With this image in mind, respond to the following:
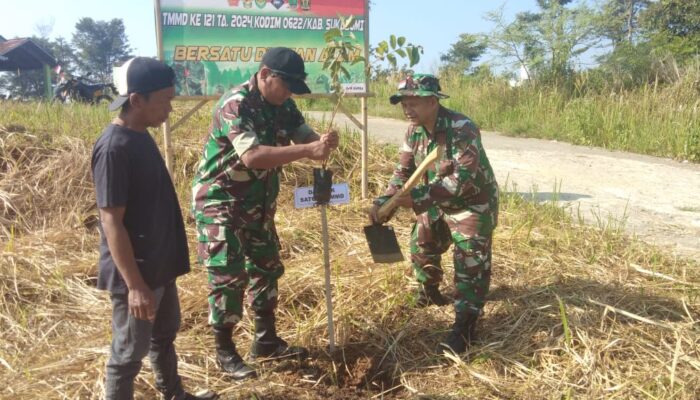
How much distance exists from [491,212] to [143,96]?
6.65ft

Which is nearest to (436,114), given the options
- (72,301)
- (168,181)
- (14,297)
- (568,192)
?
(168,181)

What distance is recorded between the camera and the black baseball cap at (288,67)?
8.58ft

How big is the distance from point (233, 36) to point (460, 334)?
351 centimetres

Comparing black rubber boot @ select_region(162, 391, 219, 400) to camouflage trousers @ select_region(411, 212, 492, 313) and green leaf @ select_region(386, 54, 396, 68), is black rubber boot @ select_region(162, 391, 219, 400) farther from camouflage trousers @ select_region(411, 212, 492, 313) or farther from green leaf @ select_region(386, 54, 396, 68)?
green leaf @ select_region(386, 54, 396, 68)

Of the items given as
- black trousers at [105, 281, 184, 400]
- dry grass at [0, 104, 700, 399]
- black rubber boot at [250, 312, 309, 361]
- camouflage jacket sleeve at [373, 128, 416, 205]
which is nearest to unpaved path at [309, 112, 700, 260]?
dry grass at [0, 104, 700, 399]

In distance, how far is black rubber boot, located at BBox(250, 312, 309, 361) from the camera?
302cm

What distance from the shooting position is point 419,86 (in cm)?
300

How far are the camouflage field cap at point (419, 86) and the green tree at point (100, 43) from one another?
61.9 meters

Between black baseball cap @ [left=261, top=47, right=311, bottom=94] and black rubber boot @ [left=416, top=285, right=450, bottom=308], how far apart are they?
168 centimetres

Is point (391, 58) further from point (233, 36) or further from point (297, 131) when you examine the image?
point (233, 36)

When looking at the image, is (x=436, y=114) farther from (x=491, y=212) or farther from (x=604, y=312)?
(x=604, y=312)

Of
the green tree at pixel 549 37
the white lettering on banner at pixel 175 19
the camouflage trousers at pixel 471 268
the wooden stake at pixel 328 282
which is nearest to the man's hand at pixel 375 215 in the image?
the wooden stake at pixel 328 282

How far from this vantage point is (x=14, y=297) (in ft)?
11.8

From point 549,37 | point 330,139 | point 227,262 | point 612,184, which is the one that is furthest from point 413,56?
point 549,37
